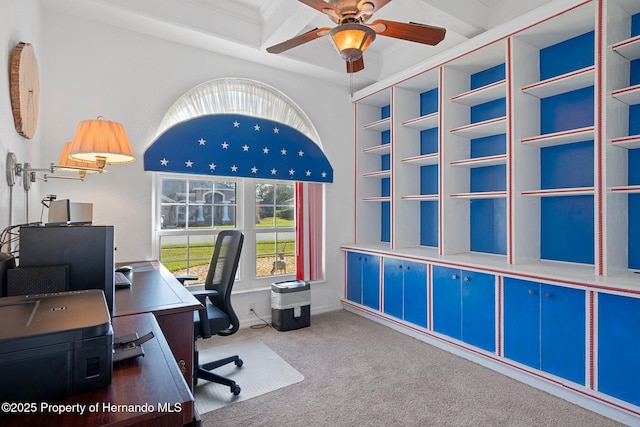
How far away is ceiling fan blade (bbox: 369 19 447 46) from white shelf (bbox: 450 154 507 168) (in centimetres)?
131

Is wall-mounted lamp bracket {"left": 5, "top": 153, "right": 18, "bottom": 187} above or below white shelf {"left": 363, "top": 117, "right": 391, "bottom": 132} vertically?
below

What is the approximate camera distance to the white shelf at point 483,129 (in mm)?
3037

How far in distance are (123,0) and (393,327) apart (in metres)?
3.94

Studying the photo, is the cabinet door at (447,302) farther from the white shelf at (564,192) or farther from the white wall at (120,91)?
the white wall at (120,91)

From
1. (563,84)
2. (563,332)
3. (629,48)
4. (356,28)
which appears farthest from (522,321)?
(356,28)

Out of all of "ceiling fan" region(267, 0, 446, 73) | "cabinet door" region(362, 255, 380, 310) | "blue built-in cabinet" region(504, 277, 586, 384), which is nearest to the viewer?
"ceiling fan" region(267, 0, 446, 73)

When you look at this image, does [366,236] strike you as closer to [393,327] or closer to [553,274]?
A: [393,327]

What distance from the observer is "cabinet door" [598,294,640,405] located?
6.65ft

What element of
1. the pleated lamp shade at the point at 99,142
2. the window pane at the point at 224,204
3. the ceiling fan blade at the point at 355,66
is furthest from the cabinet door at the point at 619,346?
the window pane at the point at 224,204

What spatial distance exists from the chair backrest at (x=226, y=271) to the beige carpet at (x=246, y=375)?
0.42m

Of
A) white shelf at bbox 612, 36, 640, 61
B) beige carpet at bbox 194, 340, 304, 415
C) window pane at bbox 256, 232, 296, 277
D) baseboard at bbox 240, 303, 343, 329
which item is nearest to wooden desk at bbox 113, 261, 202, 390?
beige carpet at bbox 194, 340, 304, 415

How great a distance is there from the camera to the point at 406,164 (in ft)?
13.3

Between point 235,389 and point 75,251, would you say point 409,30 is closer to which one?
point 75,251

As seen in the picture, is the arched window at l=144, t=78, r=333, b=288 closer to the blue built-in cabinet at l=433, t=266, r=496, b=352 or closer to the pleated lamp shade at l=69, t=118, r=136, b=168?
the pleated lamp shade at l=69, t=118, r=136, b=168
